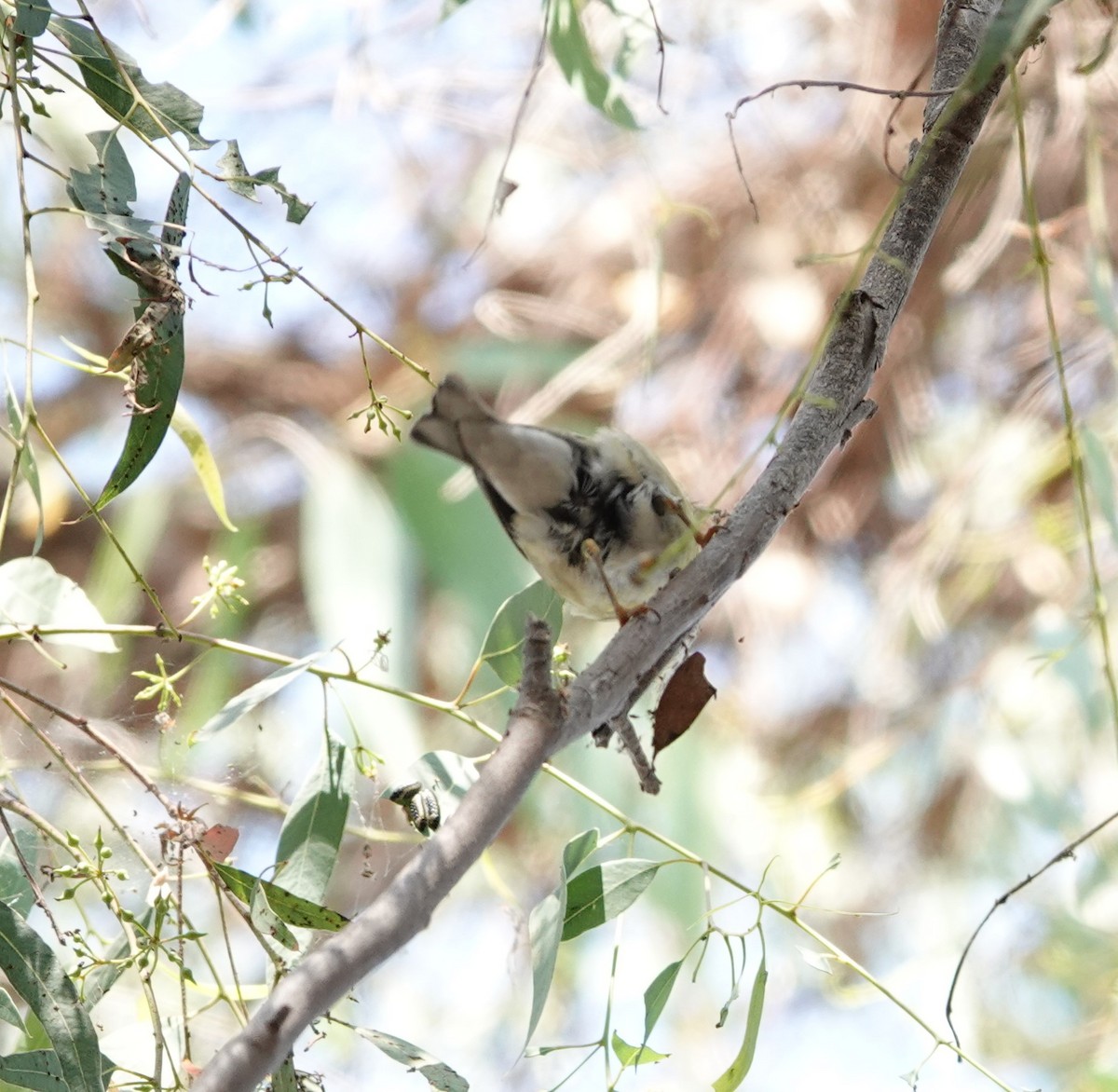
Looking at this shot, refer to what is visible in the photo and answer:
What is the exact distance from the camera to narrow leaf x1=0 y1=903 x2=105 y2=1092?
1.00 m

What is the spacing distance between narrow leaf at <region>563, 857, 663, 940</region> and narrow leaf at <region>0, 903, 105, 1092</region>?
1.35ft

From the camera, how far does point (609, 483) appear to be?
77.5 inches

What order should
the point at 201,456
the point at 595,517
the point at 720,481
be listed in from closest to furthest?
the point at 201,456, the point at 595,517, the point at 720,481

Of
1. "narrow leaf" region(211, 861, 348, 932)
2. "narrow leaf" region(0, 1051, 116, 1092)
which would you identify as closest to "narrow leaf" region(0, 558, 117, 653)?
"narrow leaf" region(211, 861, 348, 932)

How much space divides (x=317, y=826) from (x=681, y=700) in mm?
367

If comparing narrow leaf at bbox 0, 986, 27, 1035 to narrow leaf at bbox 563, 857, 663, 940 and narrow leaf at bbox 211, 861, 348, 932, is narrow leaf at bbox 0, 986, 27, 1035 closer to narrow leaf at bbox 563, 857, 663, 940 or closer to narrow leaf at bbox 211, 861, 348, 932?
narrow leaf at bbox 211, 861, 348, 932

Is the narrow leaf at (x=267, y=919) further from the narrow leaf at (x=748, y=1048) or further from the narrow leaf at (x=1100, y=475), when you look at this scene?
the narrow leaf at (x=1100, y=475)

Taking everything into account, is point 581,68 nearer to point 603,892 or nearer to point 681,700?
point 681,700

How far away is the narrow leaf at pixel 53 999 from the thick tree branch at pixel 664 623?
341 mm

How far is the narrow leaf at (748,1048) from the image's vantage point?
1116 mm

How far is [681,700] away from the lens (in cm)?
126

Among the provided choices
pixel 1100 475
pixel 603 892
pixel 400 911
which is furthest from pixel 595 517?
pixel 400 911

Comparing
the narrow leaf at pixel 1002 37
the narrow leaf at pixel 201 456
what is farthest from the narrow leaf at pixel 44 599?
the narrow leaf at pixel 1002 37

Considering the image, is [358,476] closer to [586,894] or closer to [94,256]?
[94,256]
